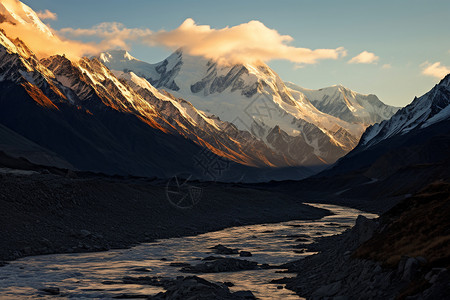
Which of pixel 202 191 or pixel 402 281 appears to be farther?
pixel 202 191

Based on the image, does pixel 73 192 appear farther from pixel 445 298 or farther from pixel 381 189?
pixel 381 189

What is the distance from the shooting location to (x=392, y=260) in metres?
32.2

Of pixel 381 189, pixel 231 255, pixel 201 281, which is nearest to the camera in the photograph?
pixel 201 281

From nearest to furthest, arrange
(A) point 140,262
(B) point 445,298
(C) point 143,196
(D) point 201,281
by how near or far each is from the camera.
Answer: (B) point 445,298 < (D) point 201,281 < (A) point 140,262 < (C) point 143,196

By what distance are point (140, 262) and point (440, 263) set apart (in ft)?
108

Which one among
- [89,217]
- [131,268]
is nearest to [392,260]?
[131,268]

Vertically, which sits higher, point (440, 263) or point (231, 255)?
point (440, 263)

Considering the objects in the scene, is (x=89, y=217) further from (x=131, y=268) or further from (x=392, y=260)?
(x=392, y=260)

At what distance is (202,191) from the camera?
13462 centimetres

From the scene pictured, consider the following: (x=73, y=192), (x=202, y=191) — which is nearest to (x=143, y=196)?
(x=73, y=192)

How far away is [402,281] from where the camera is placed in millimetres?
29609

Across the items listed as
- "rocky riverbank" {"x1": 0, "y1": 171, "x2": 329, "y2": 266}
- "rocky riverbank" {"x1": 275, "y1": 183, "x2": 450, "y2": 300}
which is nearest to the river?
"rocky riverbank" {"x1": 275, "y1": 183, "x2": 450, "y2": 300}

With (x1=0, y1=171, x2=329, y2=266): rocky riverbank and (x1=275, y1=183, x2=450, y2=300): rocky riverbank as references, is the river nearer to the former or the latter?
(x1=275, y1=183, x2=450, y2=300): rocky riverbank

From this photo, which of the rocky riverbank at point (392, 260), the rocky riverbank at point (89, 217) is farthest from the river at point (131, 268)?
the rocky riverbank at point (89, 217)
